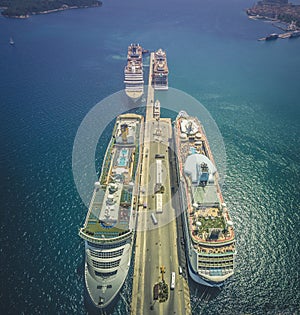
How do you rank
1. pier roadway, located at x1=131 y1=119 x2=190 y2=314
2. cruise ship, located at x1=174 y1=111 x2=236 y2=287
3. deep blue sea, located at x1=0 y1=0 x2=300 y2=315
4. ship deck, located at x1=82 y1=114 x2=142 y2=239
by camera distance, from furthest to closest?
ship deck, located at x1=82 y1=114 x2=142 y2=239 < cruise ship, located at x1=174 y1=111 x2=236 y2=287 < deep blue sea, located at x1=0 y1=0 x2=300 y2=315 < pier roadway, located at x1=131 y1=119 x2=190 y2=314

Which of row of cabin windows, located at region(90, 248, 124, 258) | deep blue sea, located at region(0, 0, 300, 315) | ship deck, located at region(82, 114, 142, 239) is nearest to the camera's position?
deep blue sea, located at region(0, 0, 300, 315)

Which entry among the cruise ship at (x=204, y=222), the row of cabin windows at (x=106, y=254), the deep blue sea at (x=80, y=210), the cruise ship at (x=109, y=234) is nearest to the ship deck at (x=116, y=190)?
the cruise ship at (x=109, y=234)

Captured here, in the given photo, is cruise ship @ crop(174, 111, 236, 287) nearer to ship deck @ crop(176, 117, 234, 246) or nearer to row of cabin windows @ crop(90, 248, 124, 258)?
ship deck @ crop(176, 117, 234, 246)

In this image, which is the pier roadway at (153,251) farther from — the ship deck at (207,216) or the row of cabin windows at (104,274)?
the ship deck at (207,216)

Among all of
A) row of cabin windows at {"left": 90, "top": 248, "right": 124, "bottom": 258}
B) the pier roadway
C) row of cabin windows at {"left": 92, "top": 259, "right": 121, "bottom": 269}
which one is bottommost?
the pier roadway

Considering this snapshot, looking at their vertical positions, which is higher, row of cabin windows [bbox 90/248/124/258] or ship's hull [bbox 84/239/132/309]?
row of cabin windows [bbox 90/248/124/258]

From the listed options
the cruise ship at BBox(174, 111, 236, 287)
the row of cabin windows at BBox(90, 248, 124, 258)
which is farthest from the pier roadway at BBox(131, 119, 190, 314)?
the row of cabin windows at BBox(90, 248, 124, 258)
